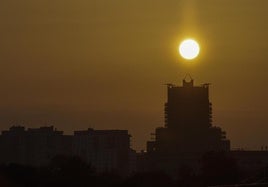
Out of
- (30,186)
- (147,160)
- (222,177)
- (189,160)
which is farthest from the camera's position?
(147,160)

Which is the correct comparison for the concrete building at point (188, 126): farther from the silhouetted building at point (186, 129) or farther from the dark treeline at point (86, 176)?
the dark treeline at point (86, 176)

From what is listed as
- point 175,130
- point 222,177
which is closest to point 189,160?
point 175,130

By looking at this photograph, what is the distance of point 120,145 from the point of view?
192000 millimetres

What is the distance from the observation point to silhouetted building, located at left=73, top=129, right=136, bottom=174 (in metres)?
178

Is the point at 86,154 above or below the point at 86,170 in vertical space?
above

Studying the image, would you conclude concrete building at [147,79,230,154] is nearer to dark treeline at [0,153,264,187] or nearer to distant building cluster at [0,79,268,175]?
distant building cluster at [0,79,268,175]

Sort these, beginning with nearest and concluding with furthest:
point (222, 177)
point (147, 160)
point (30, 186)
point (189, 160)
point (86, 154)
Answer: point (30, 186), point (222, 177), point (189, 160), point (147, 160), point (86, 154)

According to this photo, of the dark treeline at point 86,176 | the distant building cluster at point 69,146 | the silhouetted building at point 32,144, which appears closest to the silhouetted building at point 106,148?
the distant building cluster at point 69,146

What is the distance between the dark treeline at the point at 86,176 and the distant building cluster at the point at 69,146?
3422 inches

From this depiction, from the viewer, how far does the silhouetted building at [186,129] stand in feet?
579

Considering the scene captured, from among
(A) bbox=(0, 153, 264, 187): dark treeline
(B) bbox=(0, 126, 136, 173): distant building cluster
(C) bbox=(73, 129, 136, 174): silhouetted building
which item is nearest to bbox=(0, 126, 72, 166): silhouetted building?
(B) bbox=(0, 126, 136, 173): distant building cluster

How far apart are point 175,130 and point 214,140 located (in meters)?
10.1

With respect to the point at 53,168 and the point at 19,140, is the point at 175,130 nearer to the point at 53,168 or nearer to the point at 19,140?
the point at 19,140

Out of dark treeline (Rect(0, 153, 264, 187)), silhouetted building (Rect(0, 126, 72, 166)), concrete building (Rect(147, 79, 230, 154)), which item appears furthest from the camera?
concrete building (Rect(147, 79, 230, 154))
